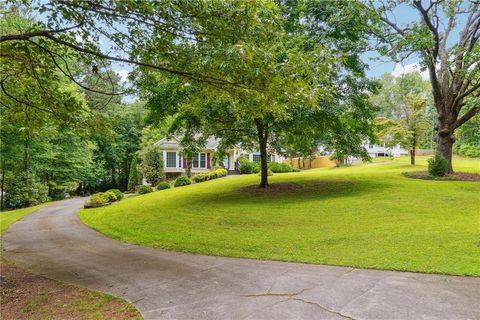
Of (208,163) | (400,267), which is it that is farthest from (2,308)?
(208,163)

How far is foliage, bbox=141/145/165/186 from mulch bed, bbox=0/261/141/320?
23845mm

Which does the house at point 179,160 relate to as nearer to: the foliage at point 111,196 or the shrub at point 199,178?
the shrub at point 199,178

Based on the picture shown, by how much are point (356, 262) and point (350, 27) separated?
39.3ft

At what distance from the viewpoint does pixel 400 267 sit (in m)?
6.07

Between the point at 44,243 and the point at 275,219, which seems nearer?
the point at 44,243

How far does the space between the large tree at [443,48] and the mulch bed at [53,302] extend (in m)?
16.8

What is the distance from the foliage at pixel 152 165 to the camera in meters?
29.9

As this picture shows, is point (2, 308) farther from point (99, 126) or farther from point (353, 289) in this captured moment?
point (353, 289)

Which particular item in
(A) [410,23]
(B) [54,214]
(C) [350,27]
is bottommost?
(B) [54,214]

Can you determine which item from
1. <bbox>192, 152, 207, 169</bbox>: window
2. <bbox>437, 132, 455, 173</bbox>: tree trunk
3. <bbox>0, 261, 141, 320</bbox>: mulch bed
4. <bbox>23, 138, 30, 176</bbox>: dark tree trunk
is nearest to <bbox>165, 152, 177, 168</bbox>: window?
<bbox>192, 152, 207, 169</bbox>: window

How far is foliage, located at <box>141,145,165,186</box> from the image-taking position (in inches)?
1176

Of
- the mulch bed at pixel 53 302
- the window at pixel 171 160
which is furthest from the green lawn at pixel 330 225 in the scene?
the window at pixel 171 160

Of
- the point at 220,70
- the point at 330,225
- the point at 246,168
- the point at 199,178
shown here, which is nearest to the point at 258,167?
the point at 246,168

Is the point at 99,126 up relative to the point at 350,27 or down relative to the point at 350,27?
down
